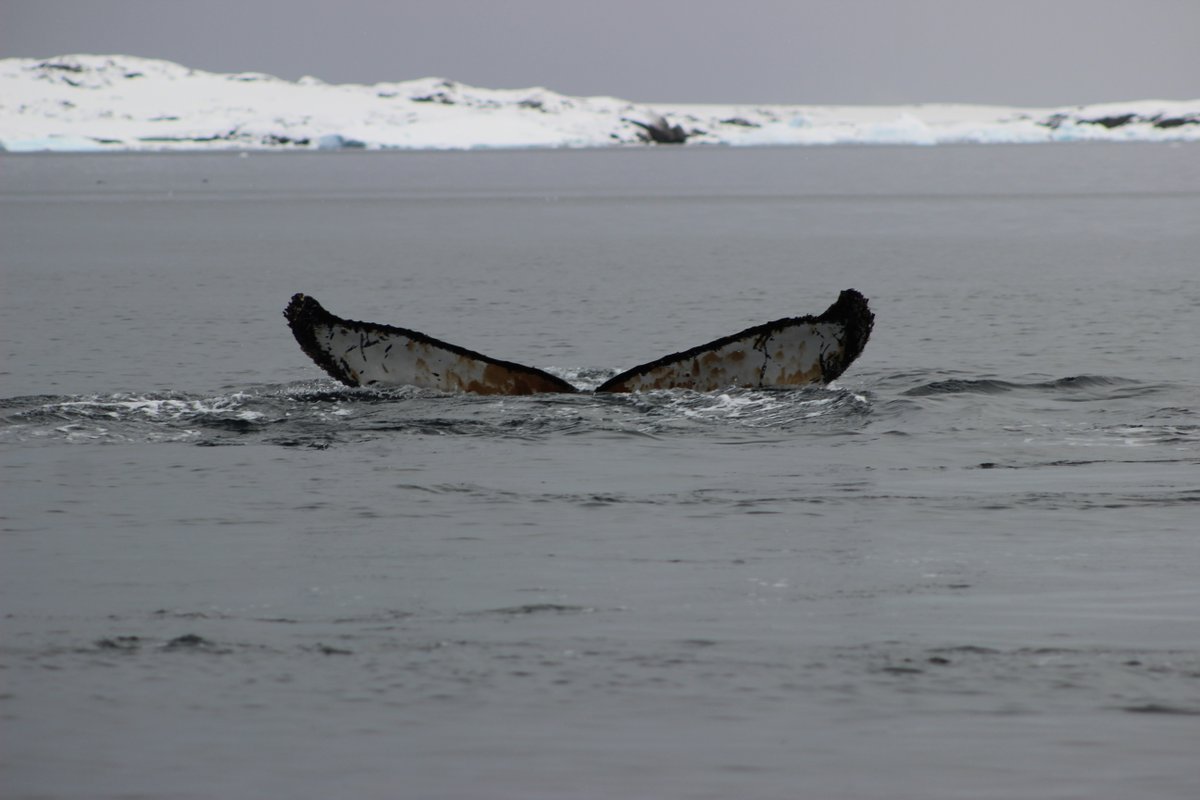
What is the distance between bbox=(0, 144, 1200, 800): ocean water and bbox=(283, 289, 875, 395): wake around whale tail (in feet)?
1.08

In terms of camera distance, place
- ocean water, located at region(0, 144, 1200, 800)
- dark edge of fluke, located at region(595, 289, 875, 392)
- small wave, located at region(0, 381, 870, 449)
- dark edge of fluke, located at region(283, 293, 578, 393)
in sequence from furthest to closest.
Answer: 1. dark edge of fluke, located at region(283, 293, 578, 393)
2. dark edge of fluke, located at region(595, 289, 875, 392)
3. small wave, located at region(0, 381, 870, 449)
4. ocean water, located at region(0, 144, 1200, 800)

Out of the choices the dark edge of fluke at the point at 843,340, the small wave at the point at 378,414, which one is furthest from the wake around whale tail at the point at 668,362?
the small wave at the point at 378,414

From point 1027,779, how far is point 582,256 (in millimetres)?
37427

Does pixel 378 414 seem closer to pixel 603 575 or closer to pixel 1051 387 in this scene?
pixel 603 575

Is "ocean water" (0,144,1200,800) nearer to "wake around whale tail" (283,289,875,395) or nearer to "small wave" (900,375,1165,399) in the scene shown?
"small wave" (900,375,1165,399)

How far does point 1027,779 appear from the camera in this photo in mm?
5941

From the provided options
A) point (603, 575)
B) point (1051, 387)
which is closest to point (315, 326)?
point (1051, 387)

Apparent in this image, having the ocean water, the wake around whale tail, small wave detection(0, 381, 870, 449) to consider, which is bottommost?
the ocean water

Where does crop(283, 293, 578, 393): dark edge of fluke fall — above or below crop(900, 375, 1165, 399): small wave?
above

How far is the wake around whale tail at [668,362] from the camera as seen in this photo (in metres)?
15.8

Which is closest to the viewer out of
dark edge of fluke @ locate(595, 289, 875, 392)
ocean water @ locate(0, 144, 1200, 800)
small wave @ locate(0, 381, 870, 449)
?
ocean water @ locate(0, 144, 1200, 800)

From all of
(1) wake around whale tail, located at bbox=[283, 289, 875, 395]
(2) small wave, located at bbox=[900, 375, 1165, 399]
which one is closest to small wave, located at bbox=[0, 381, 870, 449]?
(1) wake around whale tail, located at bbox=[283, 289, 875, 395]

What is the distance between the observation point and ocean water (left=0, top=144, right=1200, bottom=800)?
627 centimetres

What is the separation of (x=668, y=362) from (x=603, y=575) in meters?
6.95
